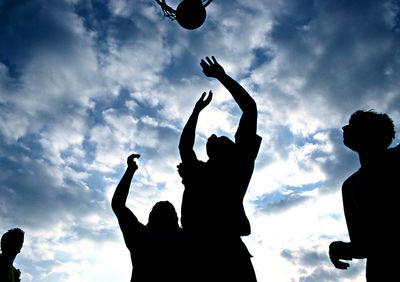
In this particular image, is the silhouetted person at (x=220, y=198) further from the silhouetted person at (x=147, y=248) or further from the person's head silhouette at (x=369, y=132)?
the person's head silhouette at (x=369, y=132)

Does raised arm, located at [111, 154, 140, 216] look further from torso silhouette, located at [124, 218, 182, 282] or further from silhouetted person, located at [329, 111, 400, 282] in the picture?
silhouetted person, located at [329, 111, 400, 282]

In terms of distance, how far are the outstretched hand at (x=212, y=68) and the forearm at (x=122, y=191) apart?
1.39 metres

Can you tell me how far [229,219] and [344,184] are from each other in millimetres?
1036

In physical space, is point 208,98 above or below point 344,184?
above

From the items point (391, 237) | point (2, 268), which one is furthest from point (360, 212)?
point (2, 268)

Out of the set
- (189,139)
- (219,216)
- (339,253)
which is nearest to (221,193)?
(219,216)

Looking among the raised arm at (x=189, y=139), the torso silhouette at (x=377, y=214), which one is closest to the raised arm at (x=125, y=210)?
the raised arm at (x=189, y=139)

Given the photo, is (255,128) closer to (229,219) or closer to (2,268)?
(229,219)

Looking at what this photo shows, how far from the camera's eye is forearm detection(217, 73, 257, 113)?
2372mm

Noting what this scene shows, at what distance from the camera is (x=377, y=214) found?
1866 mm

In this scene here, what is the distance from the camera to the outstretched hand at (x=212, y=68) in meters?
2.82

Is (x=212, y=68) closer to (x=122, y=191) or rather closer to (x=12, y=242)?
(x=122, y=191)

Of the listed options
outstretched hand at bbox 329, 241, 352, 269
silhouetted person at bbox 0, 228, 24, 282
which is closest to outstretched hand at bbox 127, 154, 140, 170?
outstretched hand at bbox 329, 241, 352, 269

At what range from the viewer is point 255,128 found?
2.34m
